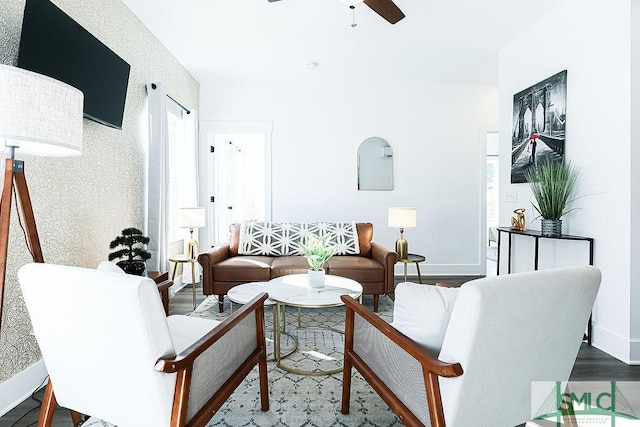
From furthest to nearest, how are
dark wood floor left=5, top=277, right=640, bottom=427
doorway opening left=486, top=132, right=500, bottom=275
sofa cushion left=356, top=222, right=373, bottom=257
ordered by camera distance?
doorway opening left=486, top=132, right=500, bottom=275, sofa cushion left=356, top=222, right=373, bottom=257, dark wood floor left=5, top=277, right=640, bottom=427

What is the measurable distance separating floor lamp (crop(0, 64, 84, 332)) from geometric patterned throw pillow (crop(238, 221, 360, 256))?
8.45 feet

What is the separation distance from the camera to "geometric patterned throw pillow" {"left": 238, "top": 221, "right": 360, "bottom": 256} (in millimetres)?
4098

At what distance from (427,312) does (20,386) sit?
215cm

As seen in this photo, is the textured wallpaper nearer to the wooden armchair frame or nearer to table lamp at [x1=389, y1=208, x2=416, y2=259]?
the wooden armchair frame

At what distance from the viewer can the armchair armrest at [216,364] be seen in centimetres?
119

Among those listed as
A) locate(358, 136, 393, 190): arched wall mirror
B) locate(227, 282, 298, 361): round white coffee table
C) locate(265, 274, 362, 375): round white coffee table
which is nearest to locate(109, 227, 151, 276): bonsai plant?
locate(227, 282, 298, 361): round white coffee table

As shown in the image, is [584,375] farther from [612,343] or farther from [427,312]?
[427,312]

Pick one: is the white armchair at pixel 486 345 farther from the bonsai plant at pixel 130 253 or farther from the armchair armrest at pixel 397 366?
the bonsai plant at pixel 130 253

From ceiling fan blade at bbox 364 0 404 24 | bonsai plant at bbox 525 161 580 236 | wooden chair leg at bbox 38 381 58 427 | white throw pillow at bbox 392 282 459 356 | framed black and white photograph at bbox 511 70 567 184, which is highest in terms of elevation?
ceiling fan blade at bbox 364 0 404 24

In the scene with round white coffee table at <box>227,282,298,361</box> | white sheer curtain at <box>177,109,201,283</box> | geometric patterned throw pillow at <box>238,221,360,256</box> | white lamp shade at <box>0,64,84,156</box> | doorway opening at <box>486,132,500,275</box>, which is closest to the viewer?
white lamp shade at <box>0,64,84,156</box>

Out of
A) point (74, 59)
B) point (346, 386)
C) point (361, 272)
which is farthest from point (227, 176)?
point (346, 386)

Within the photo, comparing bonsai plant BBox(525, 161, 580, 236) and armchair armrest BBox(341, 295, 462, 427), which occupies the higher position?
bonsai plant BBox(525, 161, 580, 236)

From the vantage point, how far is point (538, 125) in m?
3.32

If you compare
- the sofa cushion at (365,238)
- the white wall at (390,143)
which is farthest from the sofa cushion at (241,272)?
the white wall at (390,143)
